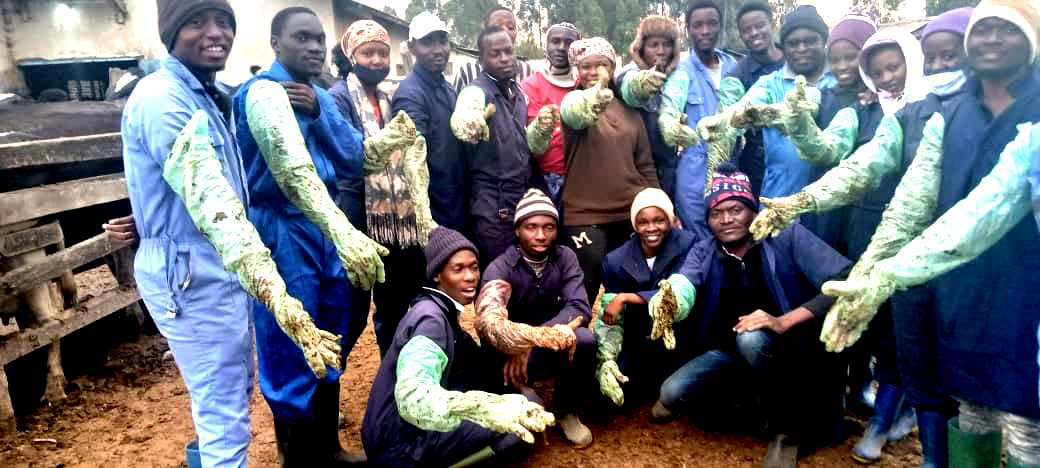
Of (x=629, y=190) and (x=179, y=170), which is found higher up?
(x=179, y=170)

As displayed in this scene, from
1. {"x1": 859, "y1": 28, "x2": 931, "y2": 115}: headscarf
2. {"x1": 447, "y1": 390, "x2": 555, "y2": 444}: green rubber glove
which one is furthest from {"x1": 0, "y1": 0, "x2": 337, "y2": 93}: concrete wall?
{"x1": 447, "y1": 390, "x2": 555, "y2": 444}: green rubber glove

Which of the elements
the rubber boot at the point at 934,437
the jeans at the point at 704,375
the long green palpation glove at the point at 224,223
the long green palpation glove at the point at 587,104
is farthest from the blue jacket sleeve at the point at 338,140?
the rubber boot at the point at 934,437

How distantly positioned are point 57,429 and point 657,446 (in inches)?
134

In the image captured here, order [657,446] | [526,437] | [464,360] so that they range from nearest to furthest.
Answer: [526,437] → [464,360] → [657,446]

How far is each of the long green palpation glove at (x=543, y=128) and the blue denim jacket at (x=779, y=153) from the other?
103cm

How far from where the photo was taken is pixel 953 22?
343 cm

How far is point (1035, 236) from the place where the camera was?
226 centimetres

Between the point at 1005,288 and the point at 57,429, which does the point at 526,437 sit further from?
the point at 57,429

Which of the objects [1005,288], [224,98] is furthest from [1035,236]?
[224,98]

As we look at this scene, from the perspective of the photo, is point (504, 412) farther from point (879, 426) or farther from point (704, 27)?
point (704, 27)

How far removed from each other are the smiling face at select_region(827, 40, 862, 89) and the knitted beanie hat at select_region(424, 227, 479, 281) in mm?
2094

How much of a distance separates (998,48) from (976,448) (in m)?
1.41

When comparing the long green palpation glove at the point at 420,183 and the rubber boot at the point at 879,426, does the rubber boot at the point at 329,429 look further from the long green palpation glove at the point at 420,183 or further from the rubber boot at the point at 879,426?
the rubber boot at the point at 879,426

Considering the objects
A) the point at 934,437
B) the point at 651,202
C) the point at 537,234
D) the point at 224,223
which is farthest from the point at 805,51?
the point at 224,223
